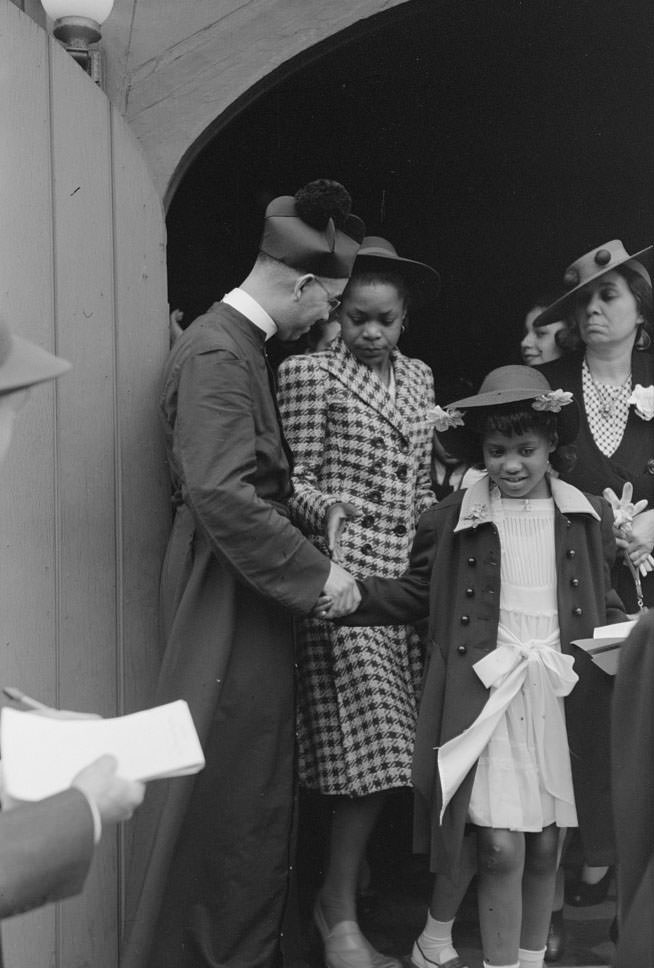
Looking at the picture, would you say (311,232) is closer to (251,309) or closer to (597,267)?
(251,309)

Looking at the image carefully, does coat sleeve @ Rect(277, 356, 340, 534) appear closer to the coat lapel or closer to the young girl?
the coat lapel

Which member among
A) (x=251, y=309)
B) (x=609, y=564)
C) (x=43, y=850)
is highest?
(x=251, y=309)

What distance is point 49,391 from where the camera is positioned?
2.95m

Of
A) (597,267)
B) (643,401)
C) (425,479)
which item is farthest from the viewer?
(597,267)

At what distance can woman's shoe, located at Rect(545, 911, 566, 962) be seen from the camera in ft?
11.4

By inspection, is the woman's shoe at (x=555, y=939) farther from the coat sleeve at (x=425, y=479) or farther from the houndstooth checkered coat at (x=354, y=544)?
the coat sleeve at (x=425, y=479)

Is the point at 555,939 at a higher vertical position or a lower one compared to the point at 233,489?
lower

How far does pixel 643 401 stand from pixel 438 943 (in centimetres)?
177

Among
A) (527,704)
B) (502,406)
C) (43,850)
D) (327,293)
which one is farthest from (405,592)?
(43,850)

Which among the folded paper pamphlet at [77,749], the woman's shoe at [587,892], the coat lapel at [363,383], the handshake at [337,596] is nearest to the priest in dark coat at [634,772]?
the folded paper pamphlet at [77,749]

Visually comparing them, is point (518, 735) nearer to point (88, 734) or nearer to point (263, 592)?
point (263, 592)

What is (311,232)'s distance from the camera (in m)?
3.23

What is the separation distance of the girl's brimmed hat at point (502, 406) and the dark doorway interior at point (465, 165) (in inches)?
67.2

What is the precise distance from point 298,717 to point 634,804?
1541mm
